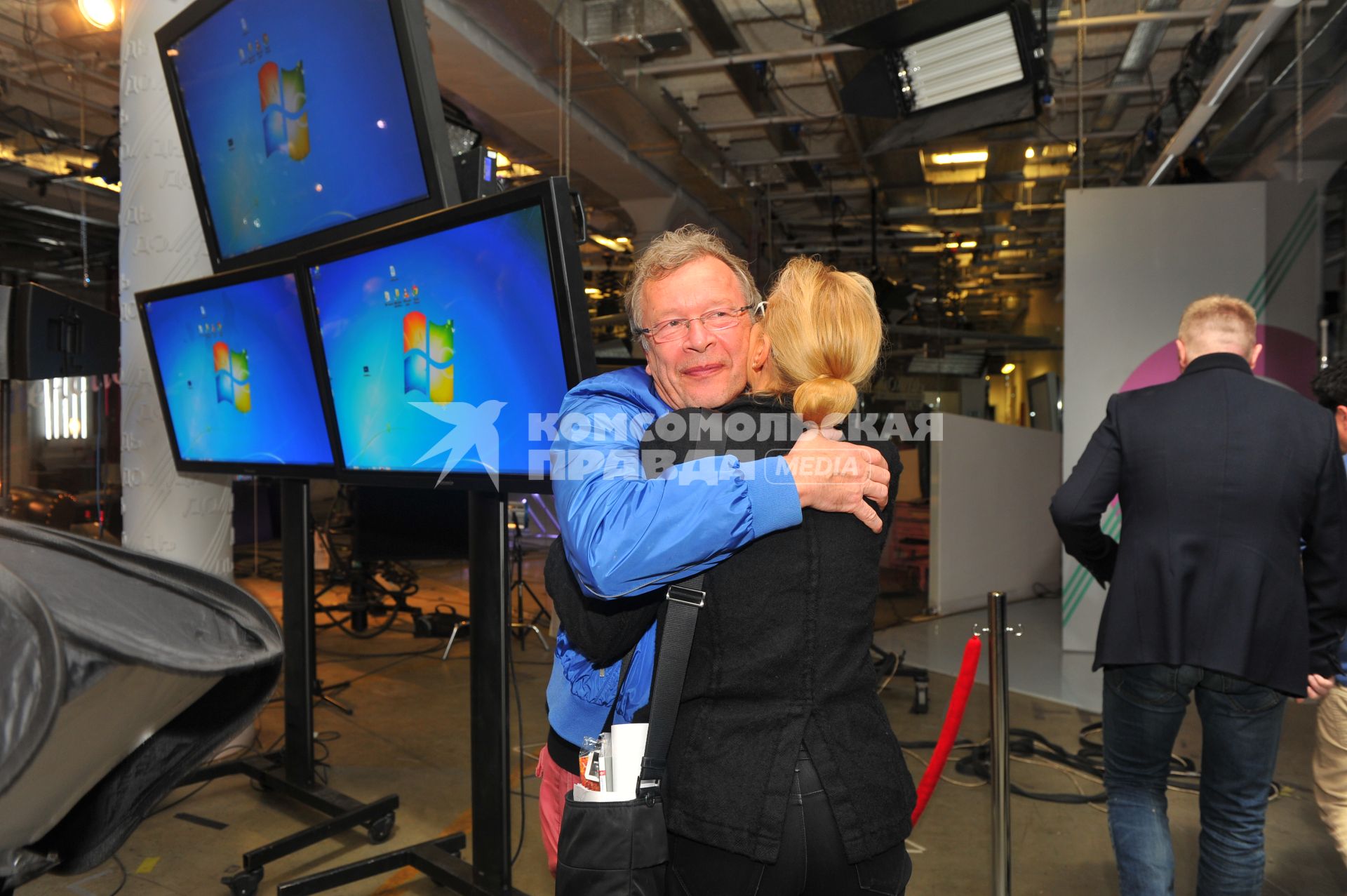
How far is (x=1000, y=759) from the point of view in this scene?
2123 millimetres

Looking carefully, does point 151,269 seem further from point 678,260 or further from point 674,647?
point 674,647

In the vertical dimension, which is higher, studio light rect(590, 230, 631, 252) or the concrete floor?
studio light rect(590, 230, 631, 252)

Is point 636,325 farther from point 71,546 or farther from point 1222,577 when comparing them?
point 1222,577

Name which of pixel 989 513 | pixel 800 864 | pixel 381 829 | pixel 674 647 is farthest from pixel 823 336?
pixel 989 513

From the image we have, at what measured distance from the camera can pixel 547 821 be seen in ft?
5.10

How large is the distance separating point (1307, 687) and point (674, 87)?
6611mm

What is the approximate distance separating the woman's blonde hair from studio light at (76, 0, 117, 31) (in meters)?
5.69

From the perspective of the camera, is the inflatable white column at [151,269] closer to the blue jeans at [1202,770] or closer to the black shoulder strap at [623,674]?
the black shoulder strap at [623,674]

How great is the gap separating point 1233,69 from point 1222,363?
380cm

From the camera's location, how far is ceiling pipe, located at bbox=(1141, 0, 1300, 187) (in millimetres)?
4305

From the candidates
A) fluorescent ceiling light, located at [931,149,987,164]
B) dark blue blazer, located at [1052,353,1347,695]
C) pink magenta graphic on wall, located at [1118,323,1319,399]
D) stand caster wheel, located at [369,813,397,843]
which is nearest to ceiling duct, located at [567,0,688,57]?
pink magenta graphic on wall, located at [1118,323,1319,399]

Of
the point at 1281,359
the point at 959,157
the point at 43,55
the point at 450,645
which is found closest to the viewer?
the point at 1281,359

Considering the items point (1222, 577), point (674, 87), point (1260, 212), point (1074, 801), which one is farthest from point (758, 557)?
point (674, 87)

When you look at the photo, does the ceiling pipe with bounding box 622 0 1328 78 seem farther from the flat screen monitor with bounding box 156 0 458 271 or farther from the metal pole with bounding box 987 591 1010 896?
the metal pole with bounding box 987 591 1010 896
